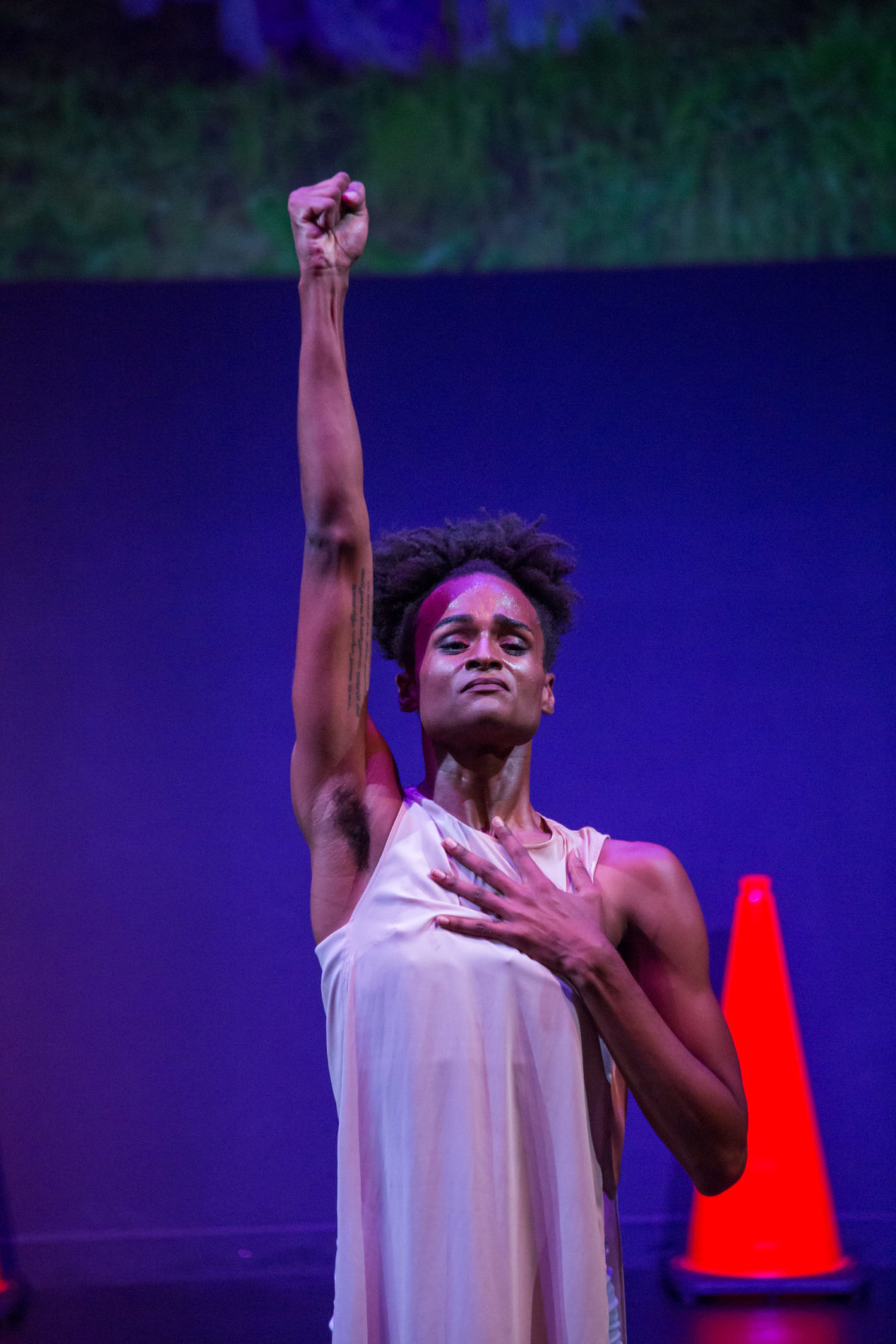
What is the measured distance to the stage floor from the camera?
262 centimetres

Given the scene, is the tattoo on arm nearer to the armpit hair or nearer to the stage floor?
the armpit hair

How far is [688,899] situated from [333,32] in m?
3.01

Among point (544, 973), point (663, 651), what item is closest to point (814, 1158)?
point (663, 651)

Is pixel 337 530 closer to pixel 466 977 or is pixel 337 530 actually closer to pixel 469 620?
pixel 469 620

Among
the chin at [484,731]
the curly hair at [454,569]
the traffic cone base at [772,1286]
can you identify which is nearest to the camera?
the chin at [484,731]

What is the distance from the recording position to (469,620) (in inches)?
66.2

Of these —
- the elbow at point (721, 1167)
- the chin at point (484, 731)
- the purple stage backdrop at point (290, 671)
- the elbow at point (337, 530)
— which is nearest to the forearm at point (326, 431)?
the elbow at point (337, 530)

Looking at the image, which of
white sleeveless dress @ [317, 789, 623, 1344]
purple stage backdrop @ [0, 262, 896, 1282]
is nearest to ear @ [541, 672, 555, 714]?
white sleeveless dress @ [317, 789, 623, 1344]

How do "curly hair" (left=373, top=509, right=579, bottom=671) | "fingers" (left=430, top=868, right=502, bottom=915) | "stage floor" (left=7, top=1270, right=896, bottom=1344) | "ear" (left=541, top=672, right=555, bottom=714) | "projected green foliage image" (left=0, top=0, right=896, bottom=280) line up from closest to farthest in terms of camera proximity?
"fingers" (left=430, top=868, right=502, bottom=915)
"ear" (left=541, top=672, right=555, bottom=714)
"curly hair" (left=373, top=509, right=579, bottom=671)
"stage floor" (left=7, top=1270, right=896, bottom=1344)
"projected green foliage image" (left=0, top=0, right=896, bottom=280)

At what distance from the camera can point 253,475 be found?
11.0 feet

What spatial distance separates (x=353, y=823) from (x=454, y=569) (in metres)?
0.47

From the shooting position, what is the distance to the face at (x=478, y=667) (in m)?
1.61

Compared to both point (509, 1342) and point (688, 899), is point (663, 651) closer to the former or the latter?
point (688, 899)

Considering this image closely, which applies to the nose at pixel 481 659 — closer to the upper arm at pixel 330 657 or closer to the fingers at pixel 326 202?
the upper arm at pixel 330 657
